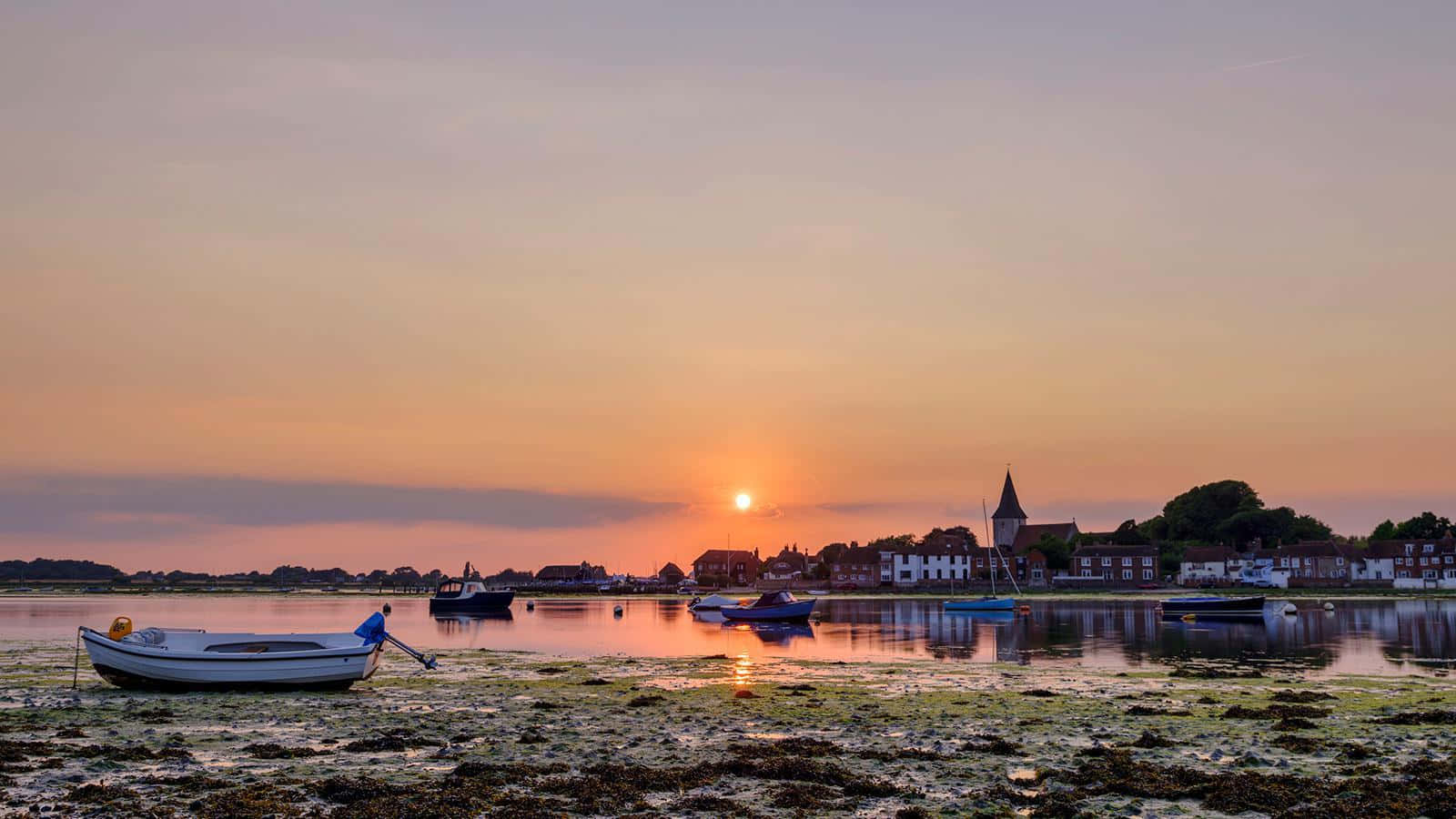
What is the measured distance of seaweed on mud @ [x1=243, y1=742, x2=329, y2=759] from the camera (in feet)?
69.9

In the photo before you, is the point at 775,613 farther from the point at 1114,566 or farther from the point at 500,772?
the point at 1114,566

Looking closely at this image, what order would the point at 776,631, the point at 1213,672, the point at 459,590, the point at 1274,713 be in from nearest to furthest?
1. the point at 1274,713
2. the point at 1213,672
3. the point at 776,631
4. the point at 459,590

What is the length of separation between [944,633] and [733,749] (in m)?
56.3

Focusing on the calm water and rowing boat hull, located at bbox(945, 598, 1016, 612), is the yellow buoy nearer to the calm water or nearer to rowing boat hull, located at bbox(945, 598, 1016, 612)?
the calm water

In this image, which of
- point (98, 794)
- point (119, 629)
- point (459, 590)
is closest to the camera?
point (98, 794)

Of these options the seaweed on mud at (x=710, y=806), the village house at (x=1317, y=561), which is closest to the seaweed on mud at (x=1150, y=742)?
the seaweed on mud at (x=710, y=806)

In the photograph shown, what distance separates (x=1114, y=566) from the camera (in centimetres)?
18388

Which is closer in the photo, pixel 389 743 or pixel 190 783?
pixel 190 783

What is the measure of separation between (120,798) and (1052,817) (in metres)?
14.2

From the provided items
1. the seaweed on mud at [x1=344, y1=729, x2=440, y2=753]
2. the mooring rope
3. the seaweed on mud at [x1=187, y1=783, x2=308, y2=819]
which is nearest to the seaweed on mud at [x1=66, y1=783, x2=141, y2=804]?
the seaweed on mud at [x1=187, y1=783, x2=308, y2=819]

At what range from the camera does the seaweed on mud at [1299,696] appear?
31312 mm

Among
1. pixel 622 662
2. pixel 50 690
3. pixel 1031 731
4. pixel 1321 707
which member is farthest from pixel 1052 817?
pixel 622 662

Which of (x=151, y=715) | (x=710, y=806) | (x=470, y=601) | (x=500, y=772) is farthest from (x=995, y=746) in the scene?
(x=470, y=601)

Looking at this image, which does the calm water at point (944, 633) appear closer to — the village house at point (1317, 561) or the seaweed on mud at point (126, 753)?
the seaweed on mud at point (126, 753)
